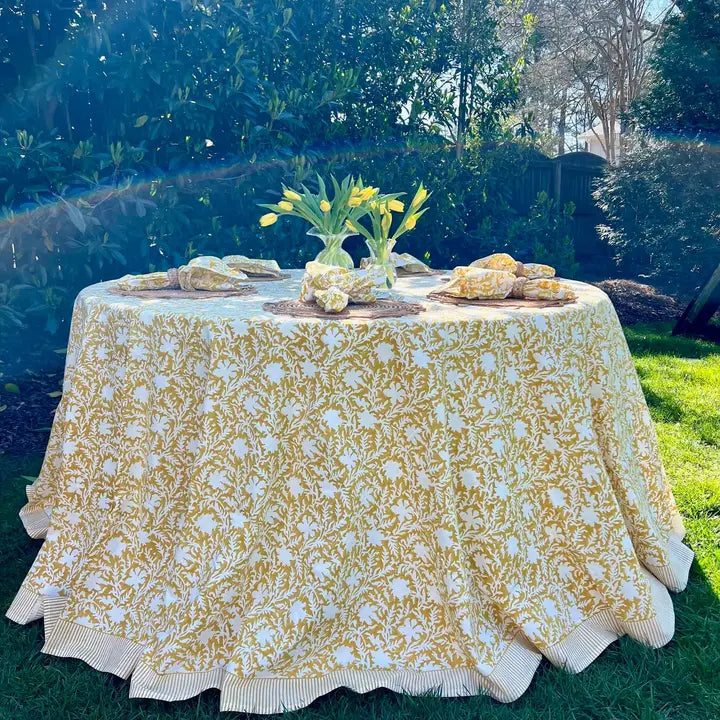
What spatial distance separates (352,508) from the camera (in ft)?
5.61

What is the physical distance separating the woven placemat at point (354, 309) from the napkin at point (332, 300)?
0.02 meters

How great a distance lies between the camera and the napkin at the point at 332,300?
1790 millimetres

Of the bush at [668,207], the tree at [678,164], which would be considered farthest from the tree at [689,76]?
the bush at [668,207]

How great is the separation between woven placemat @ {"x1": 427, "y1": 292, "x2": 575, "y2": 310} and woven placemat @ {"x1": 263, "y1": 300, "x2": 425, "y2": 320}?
137mm

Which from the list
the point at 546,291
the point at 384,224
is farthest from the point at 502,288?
the point at 384,224

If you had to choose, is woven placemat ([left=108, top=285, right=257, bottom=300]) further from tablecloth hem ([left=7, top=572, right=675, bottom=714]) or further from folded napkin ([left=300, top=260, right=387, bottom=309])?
tablecloth hem ([left=7, top=572, right=675, bottom=714])

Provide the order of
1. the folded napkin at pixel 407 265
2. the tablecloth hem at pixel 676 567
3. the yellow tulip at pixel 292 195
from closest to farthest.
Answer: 1. the tablecloth hem at pixel 676 567
2. the yellow tulip at pixel 292 195
3. the folded napkin at pixel 407 265

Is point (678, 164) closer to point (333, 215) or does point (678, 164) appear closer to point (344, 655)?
point (333, 215)

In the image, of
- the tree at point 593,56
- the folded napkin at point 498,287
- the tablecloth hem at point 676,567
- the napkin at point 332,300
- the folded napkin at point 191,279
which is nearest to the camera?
the napkin at point 332,300

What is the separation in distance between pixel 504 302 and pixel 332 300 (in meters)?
0.53

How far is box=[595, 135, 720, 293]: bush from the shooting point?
21.4ft

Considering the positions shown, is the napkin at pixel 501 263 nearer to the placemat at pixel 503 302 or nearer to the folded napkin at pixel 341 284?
the placemat at pixel 503 302

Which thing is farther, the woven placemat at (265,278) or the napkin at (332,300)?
the woven placemat at (265,278)

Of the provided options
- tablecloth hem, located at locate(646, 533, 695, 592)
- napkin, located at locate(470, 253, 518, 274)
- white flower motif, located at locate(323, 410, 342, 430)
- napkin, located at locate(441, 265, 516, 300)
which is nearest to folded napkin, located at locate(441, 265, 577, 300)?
napkin, located at locate(441, 265, 516, 300)
